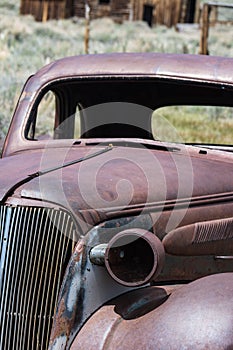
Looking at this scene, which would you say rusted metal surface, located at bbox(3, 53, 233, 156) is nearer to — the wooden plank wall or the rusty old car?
the rusty old car

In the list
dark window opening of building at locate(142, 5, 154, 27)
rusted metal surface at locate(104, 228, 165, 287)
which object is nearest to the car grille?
rusted metal surface at locate(104, 228, 165, 287)

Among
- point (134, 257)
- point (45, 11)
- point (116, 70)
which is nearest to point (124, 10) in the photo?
point (45, 11)

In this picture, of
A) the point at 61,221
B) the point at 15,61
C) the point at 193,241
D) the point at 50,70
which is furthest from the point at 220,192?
the point at 15,61

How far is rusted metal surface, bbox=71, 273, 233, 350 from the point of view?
2891 millimetres

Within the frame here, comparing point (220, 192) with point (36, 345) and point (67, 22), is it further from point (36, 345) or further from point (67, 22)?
point (67, 22)

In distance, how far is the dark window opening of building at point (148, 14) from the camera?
3372 centimetres

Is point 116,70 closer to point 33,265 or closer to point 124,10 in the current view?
point 33,265

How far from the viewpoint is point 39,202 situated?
10.6ft

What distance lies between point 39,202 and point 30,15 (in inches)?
1191

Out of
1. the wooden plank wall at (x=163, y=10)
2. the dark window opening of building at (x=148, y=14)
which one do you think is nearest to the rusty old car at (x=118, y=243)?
the wooden plank wall at (x=163, y=10)

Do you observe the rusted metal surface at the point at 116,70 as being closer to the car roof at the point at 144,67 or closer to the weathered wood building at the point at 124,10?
the car roof at the point at 144,67

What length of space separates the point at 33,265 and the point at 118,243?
363 mm

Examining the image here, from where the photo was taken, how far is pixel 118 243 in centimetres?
312

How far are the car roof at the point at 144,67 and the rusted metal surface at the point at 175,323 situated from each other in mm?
1438
